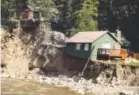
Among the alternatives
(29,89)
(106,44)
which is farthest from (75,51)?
(29,89)

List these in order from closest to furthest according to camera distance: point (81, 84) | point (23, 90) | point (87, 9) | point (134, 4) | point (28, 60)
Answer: point (23, 90) → point (81, 84) → point (28, 60) → point (87, 9) → point (134, 4)

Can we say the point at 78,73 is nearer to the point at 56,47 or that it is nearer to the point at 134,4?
the point at 56,47

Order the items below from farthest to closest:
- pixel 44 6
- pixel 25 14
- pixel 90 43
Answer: pixel 44 6 < pixel 25 14 < pixel 90 43

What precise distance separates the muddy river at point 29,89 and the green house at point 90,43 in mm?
8903

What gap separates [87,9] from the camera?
63.3m

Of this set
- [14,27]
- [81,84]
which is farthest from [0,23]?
[81,84]

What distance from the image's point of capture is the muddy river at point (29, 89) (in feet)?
137

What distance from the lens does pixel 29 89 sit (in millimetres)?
43906

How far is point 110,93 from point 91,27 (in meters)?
19.5

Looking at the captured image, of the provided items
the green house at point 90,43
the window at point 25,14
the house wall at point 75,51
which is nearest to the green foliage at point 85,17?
the green house at point 90,43

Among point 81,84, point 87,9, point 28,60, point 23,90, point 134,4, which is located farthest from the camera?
point 134,4

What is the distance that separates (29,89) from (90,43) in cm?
1296

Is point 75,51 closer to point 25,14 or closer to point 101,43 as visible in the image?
point 101,43

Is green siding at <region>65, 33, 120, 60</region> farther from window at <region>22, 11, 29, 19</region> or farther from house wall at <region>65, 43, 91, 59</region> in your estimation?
window at <region>22, 11, 29, 19</region>
